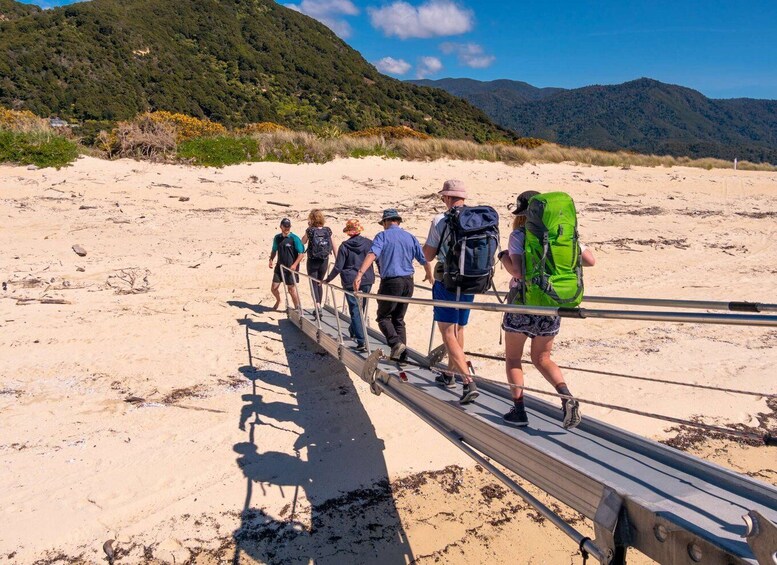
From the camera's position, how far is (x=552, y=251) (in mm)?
2943

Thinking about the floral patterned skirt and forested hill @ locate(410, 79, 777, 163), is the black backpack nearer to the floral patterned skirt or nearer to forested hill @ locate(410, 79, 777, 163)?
the floral patterned skirt

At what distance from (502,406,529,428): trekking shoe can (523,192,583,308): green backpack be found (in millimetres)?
679

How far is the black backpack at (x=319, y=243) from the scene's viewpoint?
271 inches

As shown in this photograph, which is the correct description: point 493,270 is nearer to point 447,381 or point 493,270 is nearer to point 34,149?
point 447,381

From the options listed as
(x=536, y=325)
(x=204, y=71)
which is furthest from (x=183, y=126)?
(x=204, y=71)

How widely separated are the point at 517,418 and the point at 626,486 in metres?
0.82

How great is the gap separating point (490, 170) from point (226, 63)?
35.2m

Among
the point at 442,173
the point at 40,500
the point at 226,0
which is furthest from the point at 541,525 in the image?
the point at 226,0

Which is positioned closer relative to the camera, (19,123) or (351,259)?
(351,259)

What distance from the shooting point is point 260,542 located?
410cm

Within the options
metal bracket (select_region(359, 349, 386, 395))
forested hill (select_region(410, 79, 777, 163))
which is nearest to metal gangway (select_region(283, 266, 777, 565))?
metal bracket (select_region(359, 349, 386, 395))

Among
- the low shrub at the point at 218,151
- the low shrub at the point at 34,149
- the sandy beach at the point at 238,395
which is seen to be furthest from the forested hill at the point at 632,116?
the sandy beach at the point at 238,395

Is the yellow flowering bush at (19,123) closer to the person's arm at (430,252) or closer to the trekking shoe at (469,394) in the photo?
the person's arm at (430,252)

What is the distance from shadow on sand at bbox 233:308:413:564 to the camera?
412 centimetres
